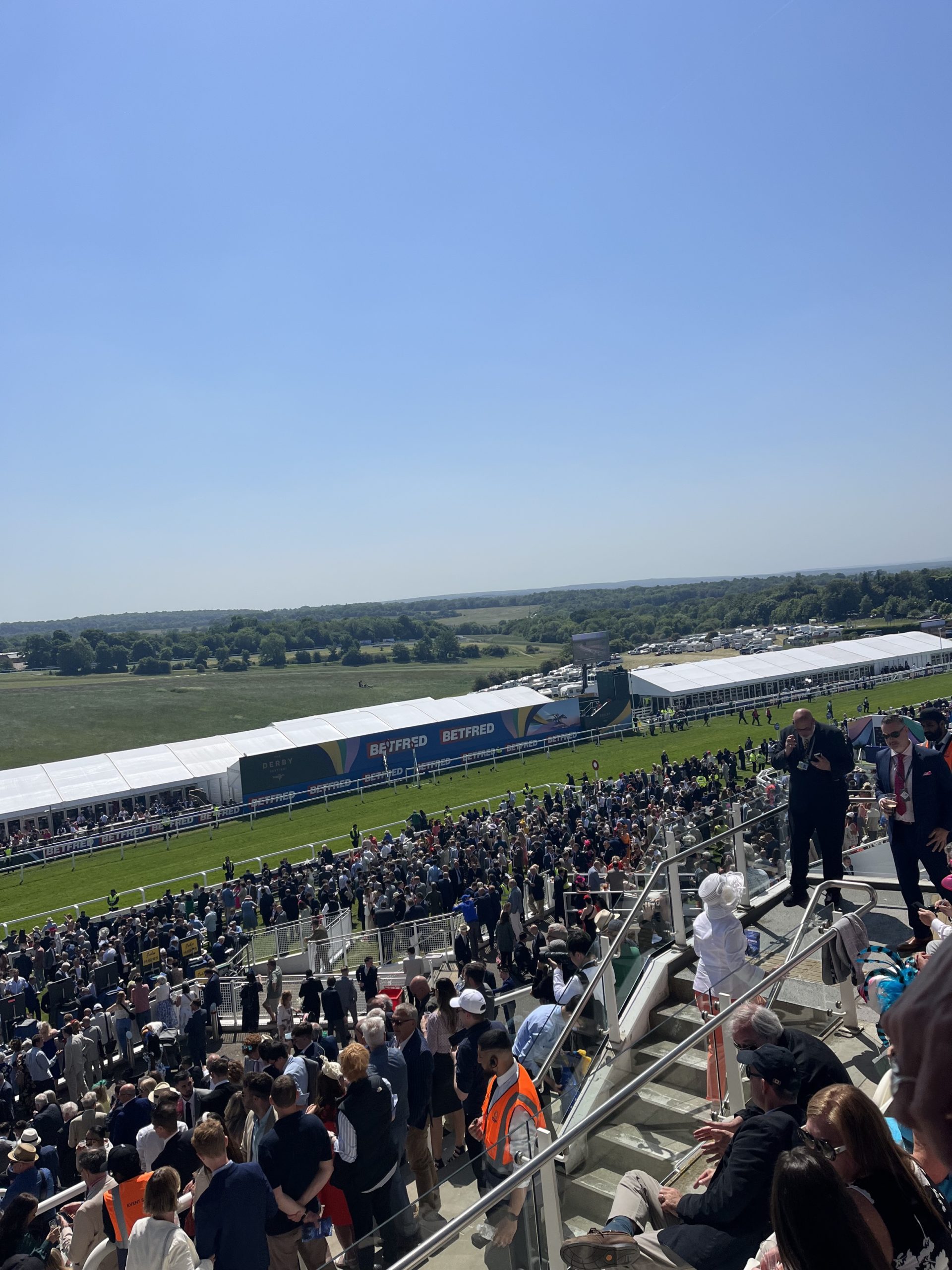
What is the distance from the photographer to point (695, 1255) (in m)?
2.64

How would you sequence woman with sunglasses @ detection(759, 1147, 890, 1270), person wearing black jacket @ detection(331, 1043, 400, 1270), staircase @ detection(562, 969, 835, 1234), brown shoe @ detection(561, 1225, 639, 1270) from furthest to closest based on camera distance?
1. person wearing black jacket @ detection(331, 1043, 400, 1270)
2. staircase @ detection(562, 969, 835, 1234)
3. brown shoe @ detection(561, 1225, 639, 1270)
4. woman with sunglasses @ detection(759, 1147, 890, 1270)

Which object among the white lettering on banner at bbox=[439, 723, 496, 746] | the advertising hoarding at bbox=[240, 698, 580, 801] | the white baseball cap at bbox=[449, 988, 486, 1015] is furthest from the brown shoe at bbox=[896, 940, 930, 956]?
the white lettering on banner at bbox=[439, 723, 496, 746]

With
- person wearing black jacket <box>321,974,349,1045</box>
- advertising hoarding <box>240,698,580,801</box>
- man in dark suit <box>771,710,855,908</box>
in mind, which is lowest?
advertising hoarding <box>240,698,580,801</box>

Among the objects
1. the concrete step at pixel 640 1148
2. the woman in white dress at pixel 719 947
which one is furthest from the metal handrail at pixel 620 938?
the concrete step at pixel 640 1148

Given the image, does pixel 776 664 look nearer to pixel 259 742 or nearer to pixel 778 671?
pixel 778 671

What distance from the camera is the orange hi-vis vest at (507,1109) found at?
12.2ft

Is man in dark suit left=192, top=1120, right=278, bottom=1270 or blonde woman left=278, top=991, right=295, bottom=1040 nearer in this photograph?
man in dark suit left=192, top=1120, right=278, bottom=1270

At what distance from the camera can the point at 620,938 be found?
6230mm

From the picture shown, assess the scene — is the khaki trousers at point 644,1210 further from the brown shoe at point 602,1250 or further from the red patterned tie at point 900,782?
the red patterned tie at point 900,782

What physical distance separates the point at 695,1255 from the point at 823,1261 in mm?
756

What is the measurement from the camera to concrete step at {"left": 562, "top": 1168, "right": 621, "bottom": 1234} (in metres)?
3.09

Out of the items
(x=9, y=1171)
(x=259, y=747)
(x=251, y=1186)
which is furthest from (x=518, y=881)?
(x=259, y=747)

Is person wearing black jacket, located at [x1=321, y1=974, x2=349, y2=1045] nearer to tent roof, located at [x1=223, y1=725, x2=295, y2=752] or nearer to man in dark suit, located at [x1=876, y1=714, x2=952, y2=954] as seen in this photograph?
man in dark suit, located at [x1=876, y1=714, x2=952, y2=954]

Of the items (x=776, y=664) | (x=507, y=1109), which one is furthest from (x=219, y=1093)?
(x=776, y=664)
